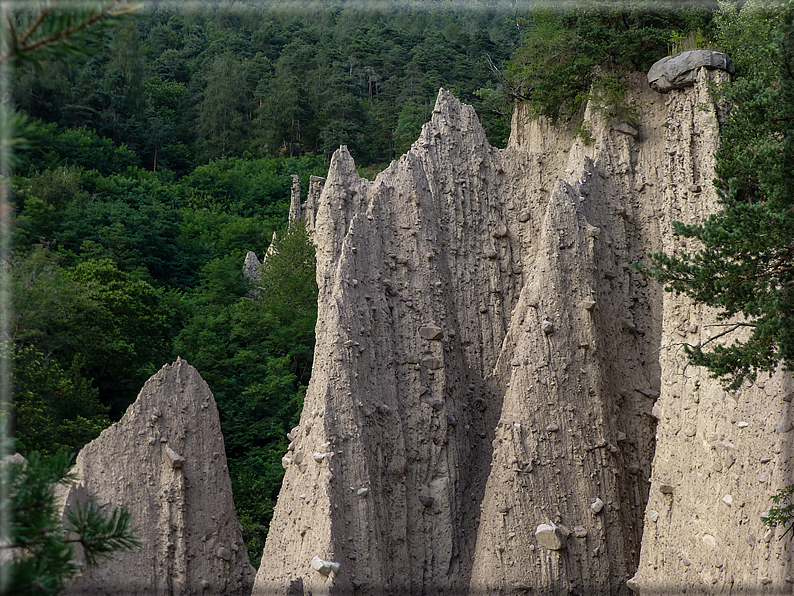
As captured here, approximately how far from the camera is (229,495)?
43.5 feet

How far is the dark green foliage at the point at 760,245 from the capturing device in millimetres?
8453

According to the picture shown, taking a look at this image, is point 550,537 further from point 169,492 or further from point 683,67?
point 683,67

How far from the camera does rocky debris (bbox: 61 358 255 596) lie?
40.9 feet

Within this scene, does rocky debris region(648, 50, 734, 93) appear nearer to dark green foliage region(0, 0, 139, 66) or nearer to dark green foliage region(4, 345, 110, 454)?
dark green foliage region(0, 0, 139, 66)

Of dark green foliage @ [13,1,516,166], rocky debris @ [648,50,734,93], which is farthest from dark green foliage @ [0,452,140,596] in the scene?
dark green foliage @ [13,1,516,166]

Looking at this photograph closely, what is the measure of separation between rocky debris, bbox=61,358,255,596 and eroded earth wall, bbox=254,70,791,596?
116 cm

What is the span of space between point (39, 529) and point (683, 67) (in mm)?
12448

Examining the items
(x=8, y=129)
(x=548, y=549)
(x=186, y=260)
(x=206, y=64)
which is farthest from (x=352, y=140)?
(x=8, y=129)

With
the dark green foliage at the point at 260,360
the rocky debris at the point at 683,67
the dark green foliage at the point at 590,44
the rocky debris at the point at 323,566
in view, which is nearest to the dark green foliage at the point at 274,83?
the dark green foliage at the point at 260,360

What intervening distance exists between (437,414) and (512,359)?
1532mm

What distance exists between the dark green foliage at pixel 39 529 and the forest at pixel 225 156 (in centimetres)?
60

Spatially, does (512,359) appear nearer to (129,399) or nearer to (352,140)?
(129,399)

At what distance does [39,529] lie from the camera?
12.8 ft

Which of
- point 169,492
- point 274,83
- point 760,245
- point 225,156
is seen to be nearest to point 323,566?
point 169,492
